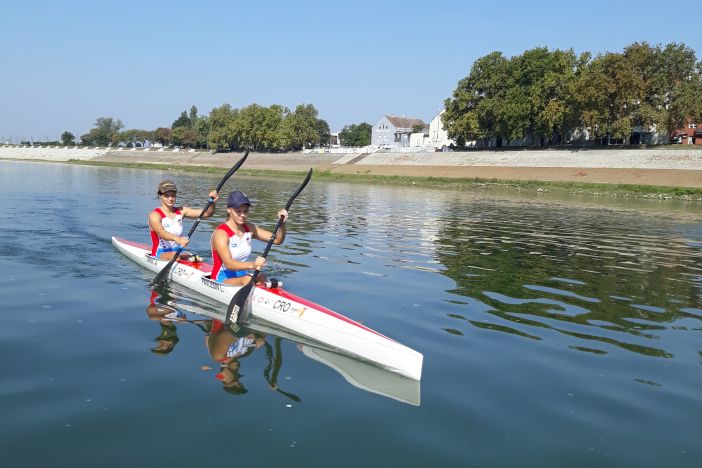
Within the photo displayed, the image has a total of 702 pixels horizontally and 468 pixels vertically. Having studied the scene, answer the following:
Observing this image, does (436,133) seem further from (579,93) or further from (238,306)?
(238,306)

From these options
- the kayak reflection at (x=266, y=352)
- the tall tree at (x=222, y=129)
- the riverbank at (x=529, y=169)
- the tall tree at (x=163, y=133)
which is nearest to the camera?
the kayak reflection at (x=266, y=352)

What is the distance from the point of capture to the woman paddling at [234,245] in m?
10.2

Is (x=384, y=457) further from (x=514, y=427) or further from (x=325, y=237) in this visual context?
(x=325, y=237)

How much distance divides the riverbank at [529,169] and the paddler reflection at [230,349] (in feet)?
154

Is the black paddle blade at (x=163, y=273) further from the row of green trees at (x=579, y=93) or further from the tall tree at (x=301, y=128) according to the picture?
the tall tree at (x=301, y=128)

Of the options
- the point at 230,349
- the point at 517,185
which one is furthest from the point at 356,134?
the point at 230,349

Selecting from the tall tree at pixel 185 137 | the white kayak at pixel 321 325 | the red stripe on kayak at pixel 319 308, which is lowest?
the white kayak at pixel 321 325

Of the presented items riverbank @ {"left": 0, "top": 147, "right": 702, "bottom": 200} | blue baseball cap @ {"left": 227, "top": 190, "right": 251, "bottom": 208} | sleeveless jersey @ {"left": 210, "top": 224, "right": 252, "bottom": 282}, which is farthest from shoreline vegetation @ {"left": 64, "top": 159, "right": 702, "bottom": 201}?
blue baseball cap @ {"left": 227, "top": 190, "right": 251, "bottom": 208}

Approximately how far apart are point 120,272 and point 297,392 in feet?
27.8

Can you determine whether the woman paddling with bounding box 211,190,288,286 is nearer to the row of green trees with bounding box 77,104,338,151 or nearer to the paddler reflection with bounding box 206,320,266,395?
the paddler reflection with bounding box 206,320,266,395

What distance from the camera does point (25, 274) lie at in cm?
1311

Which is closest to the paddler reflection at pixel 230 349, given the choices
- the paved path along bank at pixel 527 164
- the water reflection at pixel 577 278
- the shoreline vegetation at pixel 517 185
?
the water reflection at pixel 577 278

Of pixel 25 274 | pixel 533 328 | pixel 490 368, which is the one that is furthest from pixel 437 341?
pixel 25 274

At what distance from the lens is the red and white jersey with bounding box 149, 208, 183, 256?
1326cm
